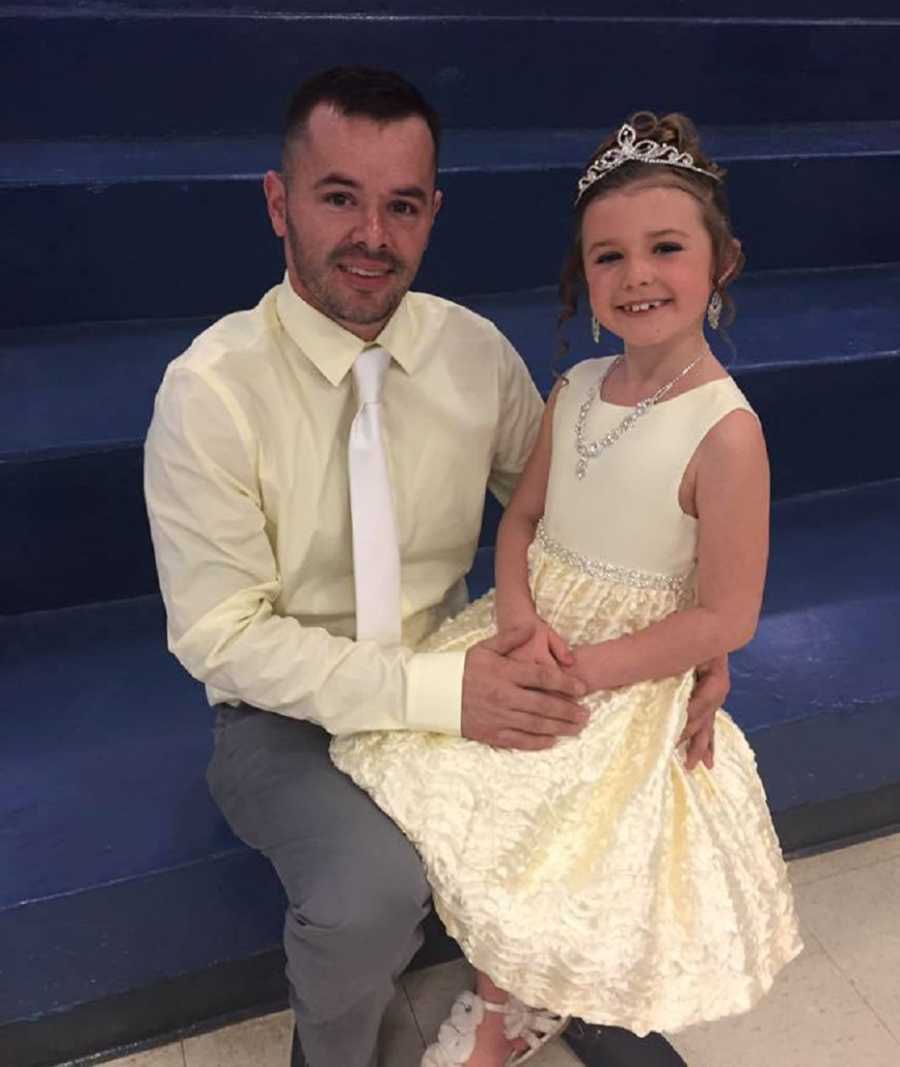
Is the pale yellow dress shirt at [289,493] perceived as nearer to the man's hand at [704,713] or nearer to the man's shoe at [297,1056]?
the man's hand at [704,713]

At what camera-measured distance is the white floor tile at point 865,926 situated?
54.6 inches

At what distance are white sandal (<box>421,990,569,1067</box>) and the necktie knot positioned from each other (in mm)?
733

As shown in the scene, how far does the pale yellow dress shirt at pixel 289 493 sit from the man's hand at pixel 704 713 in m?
Result: 0.25

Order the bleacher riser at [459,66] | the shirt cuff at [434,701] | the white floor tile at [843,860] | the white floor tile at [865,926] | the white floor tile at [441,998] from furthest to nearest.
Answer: the bleacher riser at [459,66]
the white floor tile at [843,860]
the white floor tile at [865,926]
the white floor tile at [441,998]
the shirt cuff at [434,701]

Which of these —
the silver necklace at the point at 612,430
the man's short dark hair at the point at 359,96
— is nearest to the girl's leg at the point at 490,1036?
the silver necklace at the point at 612,430

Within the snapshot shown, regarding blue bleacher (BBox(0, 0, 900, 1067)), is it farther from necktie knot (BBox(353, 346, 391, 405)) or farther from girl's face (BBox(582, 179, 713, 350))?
girl's face (BBox(582, 179, 713, 350))

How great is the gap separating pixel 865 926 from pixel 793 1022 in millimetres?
219

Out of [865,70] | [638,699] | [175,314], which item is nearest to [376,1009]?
[638,699]

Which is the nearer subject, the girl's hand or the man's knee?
the man's knee

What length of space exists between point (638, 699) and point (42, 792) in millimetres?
737

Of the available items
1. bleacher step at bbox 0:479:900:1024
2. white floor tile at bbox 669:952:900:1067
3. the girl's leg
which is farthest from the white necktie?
white floor tile at bbox 669:952:900:1067

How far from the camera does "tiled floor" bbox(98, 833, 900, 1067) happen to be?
1.29 m

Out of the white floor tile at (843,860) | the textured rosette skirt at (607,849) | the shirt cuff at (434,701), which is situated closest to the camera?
the textured rosette skirt at (607,849)

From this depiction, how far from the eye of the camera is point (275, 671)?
3.50ft
